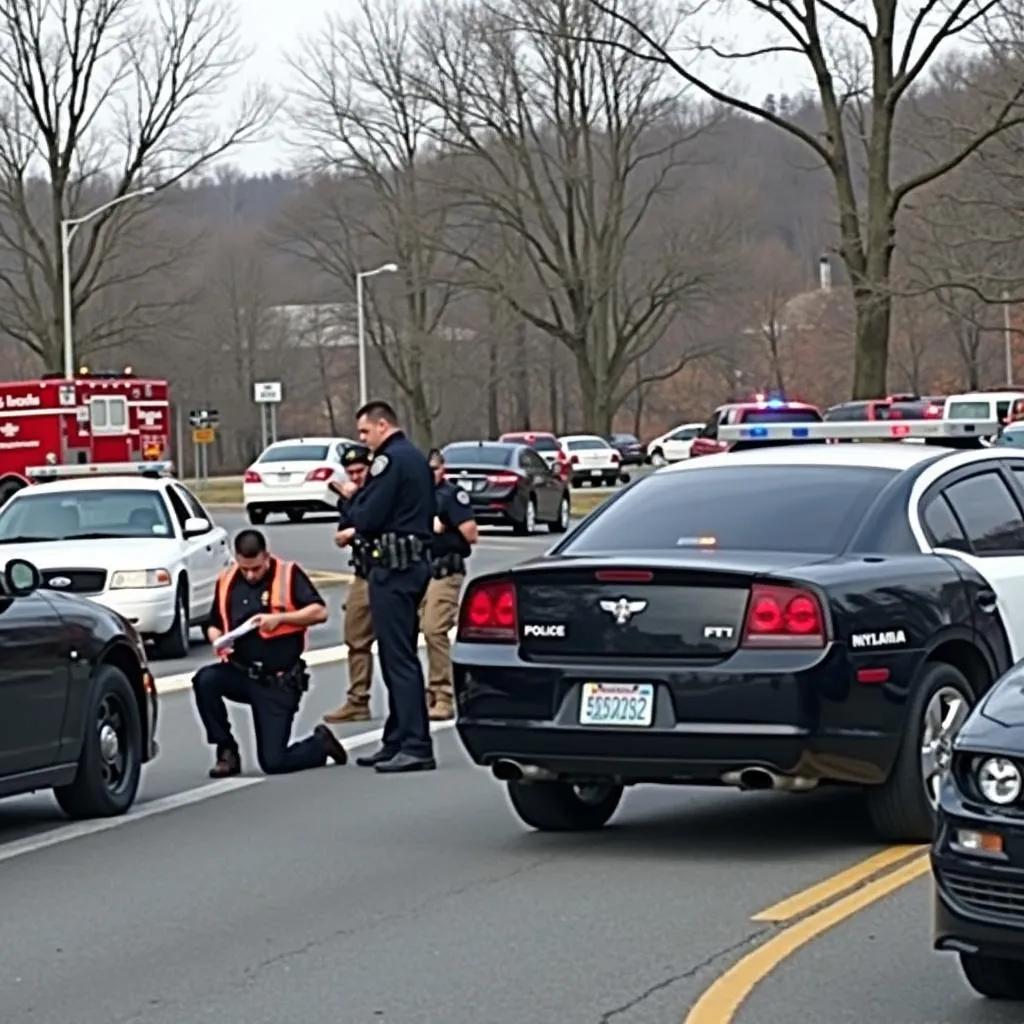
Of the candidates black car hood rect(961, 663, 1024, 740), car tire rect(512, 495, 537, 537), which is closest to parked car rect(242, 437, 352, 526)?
car tire rect(512, 495, 537, 537)

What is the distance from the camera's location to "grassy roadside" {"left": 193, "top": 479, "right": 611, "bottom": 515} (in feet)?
169

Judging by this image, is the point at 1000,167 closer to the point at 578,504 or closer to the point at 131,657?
the point at 578,504

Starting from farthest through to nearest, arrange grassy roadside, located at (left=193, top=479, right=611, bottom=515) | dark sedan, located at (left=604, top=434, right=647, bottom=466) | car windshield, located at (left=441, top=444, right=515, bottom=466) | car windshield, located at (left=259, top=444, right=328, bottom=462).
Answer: dark sedan, located at (left=604, top=434, right=647, bottom=466) < grassy roadside, located at (left=193, top=479, right=611, bottom=515) < car windshield, located at (left=259, top=444, right=328, bottom=462) < car windshield, located at (left=441, top=444, right=515, bottom=466)

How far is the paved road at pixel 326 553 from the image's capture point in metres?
20.9

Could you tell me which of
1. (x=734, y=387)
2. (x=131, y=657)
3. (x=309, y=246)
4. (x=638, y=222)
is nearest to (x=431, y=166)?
(x=638, y=222)

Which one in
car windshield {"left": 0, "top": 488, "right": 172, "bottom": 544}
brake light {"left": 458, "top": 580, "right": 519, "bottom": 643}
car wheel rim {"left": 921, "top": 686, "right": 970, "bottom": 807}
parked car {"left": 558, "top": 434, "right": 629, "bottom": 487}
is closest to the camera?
car wheel rim {"left": 921, "top": 686, "right": 970, "bottom": 807}

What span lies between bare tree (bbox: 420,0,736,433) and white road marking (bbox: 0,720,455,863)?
52.3 meters

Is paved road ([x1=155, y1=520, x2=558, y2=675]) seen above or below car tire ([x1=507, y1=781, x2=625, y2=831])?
below

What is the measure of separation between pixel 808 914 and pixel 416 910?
1427mm

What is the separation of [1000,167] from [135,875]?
33491mm

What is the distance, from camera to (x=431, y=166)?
7144 centimetres

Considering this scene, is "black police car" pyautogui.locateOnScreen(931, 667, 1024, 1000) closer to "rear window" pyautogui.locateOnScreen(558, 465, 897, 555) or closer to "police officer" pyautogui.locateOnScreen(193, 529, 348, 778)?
"rear window" pyautogui.locateOnScreen(558, 465, 897, 555)

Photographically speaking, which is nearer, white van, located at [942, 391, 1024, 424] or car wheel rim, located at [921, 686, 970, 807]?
car wheel rim, located at [921, 686, 970, 807]

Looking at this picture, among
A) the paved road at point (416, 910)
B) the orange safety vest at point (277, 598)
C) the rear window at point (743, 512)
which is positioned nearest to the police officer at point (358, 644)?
the orange safety vest at point (277, 598)
